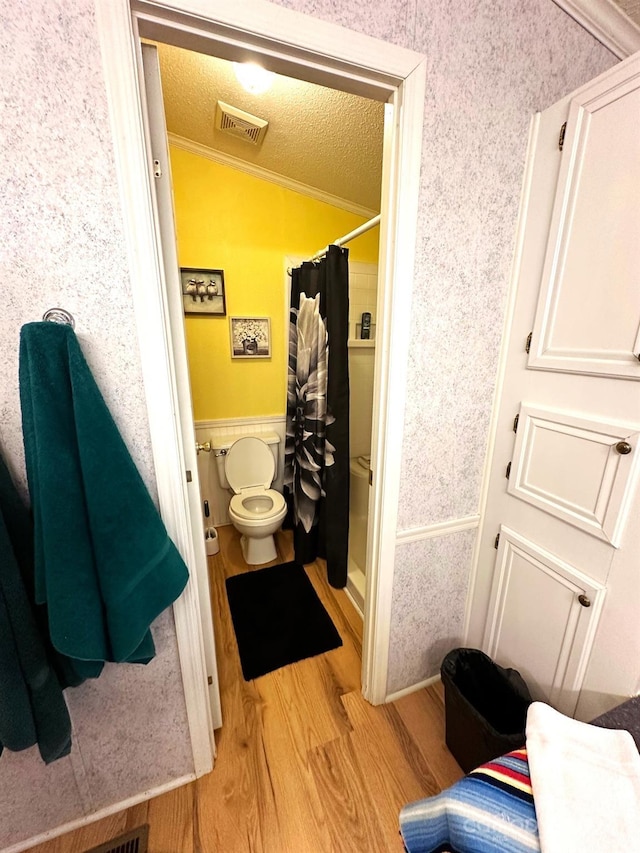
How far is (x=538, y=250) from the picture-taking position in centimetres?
103

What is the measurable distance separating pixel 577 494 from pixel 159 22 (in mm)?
1537

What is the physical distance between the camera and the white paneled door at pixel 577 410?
2.75 ft

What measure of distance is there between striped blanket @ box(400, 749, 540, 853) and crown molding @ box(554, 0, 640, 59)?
72.6 inches

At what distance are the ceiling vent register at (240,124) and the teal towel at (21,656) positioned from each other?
→ 1824mm

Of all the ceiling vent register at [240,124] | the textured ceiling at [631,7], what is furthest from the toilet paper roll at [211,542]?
the textured ceiling at [631,7]

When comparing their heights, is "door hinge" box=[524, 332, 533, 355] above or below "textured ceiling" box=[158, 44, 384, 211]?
below

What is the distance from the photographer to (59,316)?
2.42ft

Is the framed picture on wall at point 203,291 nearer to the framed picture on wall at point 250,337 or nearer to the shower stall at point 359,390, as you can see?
A: the framed picture on wall at point 250,337

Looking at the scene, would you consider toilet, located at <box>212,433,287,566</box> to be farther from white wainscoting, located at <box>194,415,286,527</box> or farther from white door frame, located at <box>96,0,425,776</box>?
white door frame, located at <box>96,0,425,776</box>

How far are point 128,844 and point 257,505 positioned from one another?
5.01ft

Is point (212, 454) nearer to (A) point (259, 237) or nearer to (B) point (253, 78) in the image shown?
(A) point (259, 237)

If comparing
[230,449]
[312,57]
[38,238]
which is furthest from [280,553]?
[312,57]

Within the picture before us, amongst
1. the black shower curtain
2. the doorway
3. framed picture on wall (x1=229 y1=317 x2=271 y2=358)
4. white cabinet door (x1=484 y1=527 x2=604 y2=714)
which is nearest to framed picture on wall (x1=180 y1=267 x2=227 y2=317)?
the doorway

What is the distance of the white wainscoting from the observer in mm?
2459
